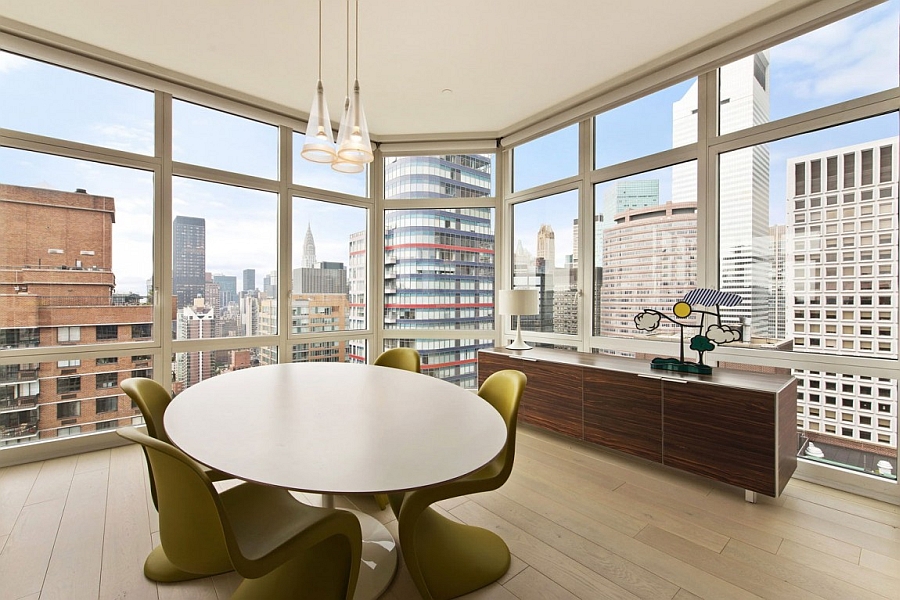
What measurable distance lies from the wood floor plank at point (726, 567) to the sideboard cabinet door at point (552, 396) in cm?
109

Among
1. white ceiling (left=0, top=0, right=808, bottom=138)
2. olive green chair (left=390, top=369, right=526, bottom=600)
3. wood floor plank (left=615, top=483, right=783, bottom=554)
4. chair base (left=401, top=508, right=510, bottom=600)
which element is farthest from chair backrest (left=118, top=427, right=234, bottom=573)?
white ceiling (left=0, top=0, right=808, bottom=138)

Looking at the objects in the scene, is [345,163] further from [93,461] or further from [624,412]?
[93,461]

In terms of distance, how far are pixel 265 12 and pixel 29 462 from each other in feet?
11.9

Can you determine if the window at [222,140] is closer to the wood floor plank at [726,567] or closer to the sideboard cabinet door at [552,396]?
the sideboard cabinet door at [552,396]

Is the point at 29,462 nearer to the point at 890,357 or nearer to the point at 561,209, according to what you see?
the point at 561,209

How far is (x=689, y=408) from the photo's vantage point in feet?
8.30

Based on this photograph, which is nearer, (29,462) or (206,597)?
(206,597)

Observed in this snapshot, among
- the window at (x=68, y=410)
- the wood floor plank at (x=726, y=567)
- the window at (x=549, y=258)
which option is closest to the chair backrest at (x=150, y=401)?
the window at (x=68, y=410)

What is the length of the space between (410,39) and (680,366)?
9.88 ft

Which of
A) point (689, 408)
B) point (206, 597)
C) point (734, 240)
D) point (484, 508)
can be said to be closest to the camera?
point (206, 597)

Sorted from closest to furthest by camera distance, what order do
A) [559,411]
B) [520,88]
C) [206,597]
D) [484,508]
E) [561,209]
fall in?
[206,597], [484,508], [559,411], [520,88], [561,209]

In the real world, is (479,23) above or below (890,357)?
above

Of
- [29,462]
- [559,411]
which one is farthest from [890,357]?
[29,462]

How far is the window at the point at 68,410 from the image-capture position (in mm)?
3072
